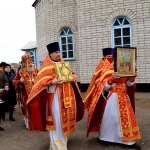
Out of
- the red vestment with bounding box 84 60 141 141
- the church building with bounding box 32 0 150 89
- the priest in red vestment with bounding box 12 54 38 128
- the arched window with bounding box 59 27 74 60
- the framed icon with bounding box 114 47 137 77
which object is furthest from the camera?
the arched window with bounding box 59 27 74 60

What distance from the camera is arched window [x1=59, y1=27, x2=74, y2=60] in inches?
488

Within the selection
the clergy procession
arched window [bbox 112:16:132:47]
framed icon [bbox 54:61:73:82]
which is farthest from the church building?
framed icon [bbox 54:61:73:82]

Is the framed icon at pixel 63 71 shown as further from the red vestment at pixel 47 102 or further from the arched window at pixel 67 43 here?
the arched window at pixel 67 43

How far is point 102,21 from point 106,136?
7.19 m

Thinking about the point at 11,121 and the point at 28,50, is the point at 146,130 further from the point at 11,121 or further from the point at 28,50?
the point at 28,50

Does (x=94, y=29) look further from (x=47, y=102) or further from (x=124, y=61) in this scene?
(x=47, y=102)

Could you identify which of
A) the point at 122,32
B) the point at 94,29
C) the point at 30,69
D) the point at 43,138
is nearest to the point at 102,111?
the point at 43,138

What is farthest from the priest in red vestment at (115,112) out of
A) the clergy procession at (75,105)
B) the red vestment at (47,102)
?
the red vestment at (47,102)

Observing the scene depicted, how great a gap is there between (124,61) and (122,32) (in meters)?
7.00

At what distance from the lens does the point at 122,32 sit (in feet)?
35.0

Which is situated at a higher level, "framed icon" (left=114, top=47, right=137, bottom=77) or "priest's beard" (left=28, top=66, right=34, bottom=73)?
"framed icon" (left=114, top=47, right=137, bottom=77)

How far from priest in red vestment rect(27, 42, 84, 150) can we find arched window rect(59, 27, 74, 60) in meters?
8.11

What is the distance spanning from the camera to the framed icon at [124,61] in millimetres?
3968

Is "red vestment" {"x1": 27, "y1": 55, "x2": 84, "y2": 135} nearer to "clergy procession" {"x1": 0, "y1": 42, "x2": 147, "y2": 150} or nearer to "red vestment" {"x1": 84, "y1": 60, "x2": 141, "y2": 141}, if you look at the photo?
"clergy procession" {"x1": 0, "y1": 42, "x2": 147, "y2": 150}
